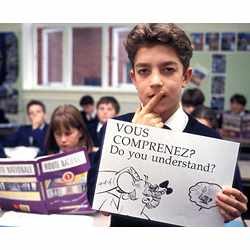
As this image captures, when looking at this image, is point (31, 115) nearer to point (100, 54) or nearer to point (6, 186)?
point (100, 54)

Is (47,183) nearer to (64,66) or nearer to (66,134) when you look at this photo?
(66,134)

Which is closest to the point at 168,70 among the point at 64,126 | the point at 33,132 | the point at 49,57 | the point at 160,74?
the point at 160,74

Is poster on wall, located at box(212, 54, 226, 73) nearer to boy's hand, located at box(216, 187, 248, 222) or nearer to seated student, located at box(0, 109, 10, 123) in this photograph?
seated student, located at box(0, 109, 10, 123)

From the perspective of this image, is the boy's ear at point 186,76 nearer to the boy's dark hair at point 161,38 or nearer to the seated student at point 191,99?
the boy's dark hair at point 161,38

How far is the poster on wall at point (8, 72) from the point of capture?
18.4 feet

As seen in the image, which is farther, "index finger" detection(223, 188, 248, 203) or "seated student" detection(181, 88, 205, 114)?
"seated student" detection(181, 88, 205, 114)

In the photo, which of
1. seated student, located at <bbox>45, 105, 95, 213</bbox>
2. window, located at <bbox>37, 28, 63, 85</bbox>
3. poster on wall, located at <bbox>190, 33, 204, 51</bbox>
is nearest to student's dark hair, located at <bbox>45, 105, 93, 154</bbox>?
seated student, located at <bbox>45, 105, 95, 213</bbox>

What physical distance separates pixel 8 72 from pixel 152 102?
5.24m

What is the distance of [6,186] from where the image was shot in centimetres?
132

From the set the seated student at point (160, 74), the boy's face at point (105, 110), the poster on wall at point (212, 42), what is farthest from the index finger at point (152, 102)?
the poster on wall at point (212, 42)

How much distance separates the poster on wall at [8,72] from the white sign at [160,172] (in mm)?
5158

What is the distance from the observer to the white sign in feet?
2.34

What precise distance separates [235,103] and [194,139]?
3.47 metres
